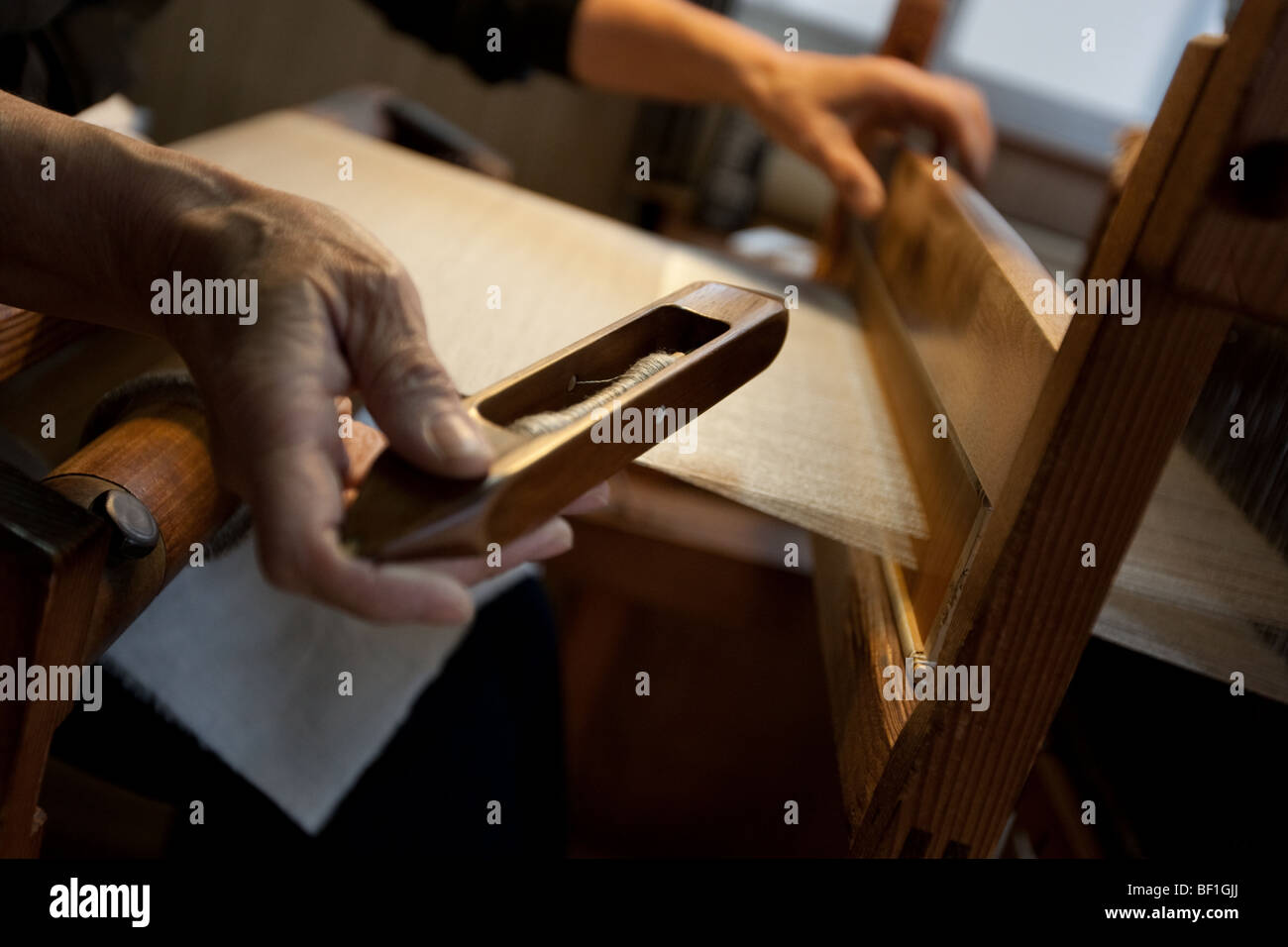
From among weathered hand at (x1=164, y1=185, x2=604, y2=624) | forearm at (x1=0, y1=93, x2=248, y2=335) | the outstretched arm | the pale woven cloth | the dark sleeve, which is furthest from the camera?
the dark sleeve

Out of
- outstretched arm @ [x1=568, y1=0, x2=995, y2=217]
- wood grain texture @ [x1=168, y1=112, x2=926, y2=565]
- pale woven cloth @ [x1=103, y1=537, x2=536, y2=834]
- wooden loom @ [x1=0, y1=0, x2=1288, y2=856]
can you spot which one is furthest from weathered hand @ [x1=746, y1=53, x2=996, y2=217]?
pale woven cloth @ [x1=103, y1=537, x2=536, y2=834]

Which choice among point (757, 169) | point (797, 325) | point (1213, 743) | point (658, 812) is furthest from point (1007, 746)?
point (757, 169)

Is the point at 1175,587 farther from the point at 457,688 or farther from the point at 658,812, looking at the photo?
the point at 658,812

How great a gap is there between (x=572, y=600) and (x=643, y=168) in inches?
62.4

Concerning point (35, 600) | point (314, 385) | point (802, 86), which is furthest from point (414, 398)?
point (802, 86)

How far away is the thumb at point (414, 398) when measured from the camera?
0.37 metres

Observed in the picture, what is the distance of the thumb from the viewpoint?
1.23ft

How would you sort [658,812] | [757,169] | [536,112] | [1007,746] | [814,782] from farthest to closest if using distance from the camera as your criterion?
[536,112] → [757,169] → [658,812] → [814,782] → [1007,746]

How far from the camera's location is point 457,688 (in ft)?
3.30

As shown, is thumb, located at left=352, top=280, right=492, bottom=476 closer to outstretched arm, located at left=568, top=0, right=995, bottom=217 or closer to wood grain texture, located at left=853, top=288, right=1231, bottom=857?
wood grain texture, located at left=853, top=288, right=1231, bottom=857

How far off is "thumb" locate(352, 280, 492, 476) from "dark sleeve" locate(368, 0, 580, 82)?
1.07 metres

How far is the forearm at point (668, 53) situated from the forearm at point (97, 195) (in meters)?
0.88

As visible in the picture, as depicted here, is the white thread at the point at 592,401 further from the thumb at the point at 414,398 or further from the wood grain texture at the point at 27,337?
the wood grain texture at the point at 27,337

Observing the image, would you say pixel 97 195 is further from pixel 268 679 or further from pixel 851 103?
pixel 851 103
